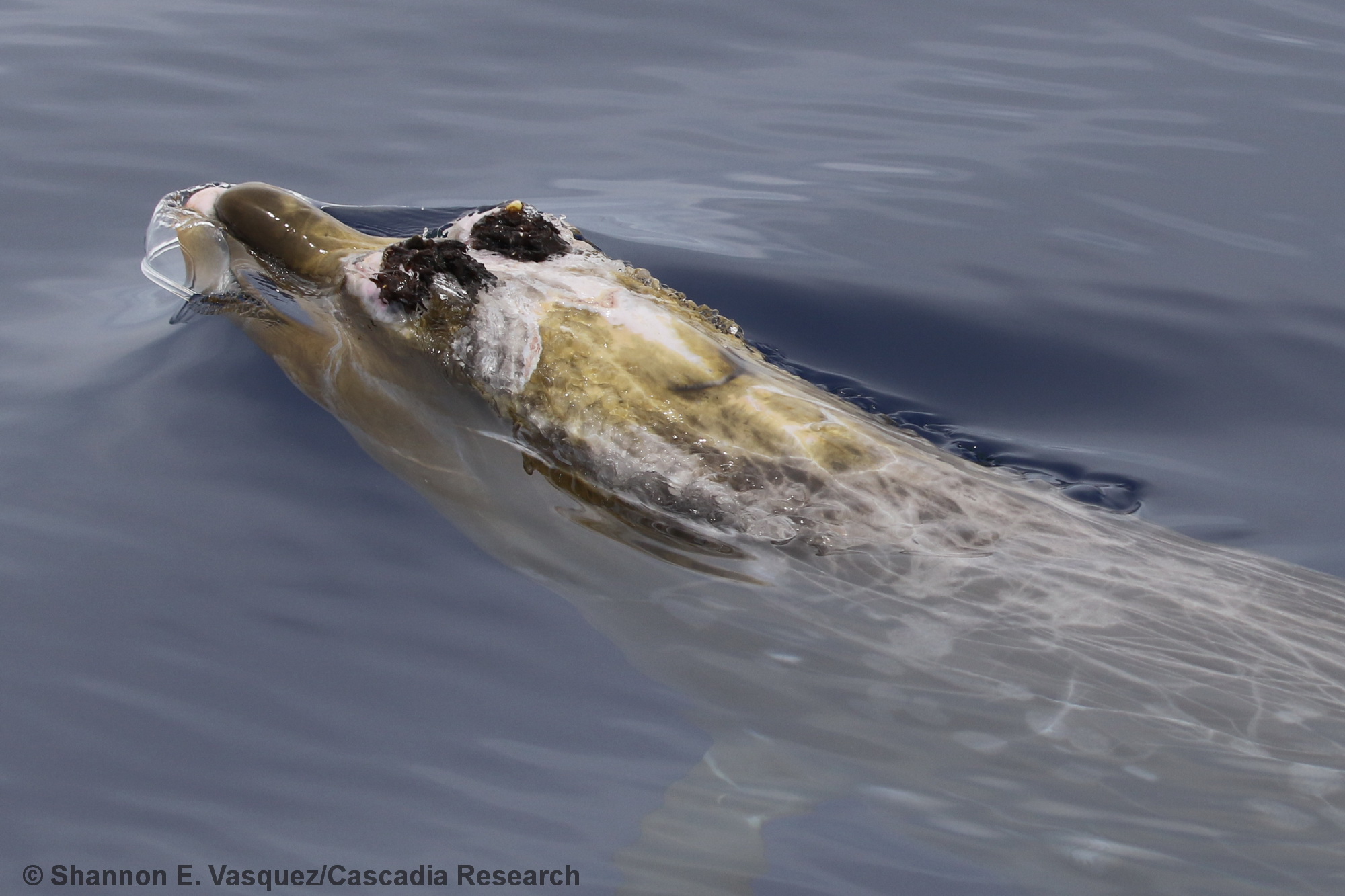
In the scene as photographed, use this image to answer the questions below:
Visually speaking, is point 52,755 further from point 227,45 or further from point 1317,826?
point 227,45

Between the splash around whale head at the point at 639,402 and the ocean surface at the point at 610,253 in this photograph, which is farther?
the splash around whale head at the point at 639,402

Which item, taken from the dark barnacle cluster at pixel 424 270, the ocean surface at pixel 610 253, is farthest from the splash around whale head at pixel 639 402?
the ocean surface at pixel 610 253

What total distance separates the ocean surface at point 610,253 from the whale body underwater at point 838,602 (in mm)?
202

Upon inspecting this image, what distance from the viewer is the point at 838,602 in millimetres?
4496

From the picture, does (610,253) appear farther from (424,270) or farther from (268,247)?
(424,270)

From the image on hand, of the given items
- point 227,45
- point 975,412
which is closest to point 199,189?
point 975,412

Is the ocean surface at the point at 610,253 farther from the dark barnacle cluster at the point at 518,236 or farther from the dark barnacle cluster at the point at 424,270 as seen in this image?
the dark barnacle cluster at the point at 518,236

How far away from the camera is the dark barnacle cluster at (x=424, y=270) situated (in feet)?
14.7

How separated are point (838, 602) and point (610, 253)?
152 inches

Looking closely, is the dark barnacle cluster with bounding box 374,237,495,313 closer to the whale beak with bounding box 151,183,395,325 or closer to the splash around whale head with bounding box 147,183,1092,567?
the splash around whale head with bounding box 147,183,1092,567

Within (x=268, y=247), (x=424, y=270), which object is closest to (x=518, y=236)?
(x=424, y=270)

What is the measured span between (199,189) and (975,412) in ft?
12.6

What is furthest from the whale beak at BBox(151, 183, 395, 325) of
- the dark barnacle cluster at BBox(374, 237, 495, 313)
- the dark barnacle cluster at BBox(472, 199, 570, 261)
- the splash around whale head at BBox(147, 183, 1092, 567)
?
the dark barnacle cluster at BBox(472, 199, 570, 261)

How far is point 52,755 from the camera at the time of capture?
4109mm
